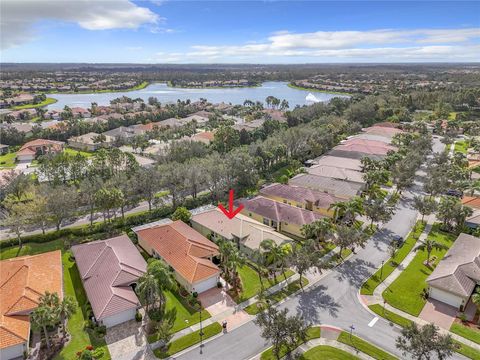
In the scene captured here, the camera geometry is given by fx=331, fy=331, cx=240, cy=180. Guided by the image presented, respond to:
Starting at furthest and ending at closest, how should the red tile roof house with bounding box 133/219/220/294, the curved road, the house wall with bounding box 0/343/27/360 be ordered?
the red tile roof house with bounding box 133/219/220/294
the curved road
the house wall with bounding box 0/343/27/360

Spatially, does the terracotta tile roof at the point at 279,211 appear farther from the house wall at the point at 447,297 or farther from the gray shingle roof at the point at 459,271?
the house wall at the point at 447,297

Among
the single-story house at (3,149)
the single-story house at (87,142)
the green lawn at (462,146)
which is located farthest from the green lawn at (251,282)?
the single-story house at (3,149)

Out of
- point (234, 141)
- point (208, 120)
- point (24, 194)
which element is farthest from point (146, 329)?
point (208, 120)

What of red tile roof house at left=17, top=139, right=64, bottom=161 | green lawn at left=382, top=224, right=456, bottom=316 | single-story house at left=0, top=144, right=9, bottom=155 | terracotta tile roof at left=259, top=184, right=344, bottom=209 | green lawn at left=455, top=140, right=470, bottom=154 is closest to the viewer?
green lawn at left=382, top=224, right=456, bottom=316

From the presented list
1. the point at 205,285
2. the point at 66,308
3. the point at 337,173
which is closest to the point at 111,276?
the point at 66,308

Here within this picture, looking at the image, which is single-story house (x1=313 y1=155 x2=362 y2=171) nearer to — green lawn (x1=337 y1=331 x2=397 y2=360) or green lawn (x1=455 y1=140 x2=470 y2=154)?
green lawn (x1=455 y1=140 x2=470 y2=154)

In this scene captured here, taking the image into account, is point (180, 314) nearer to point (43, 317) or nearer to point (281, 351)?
point (281, 351)

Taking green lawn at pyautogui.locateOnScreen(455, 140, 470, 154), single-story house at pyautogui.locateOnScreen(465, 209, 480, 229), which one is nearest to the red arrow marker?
single-story house at pyautogui.locateOnScreen(465, 209, 480, 229)
